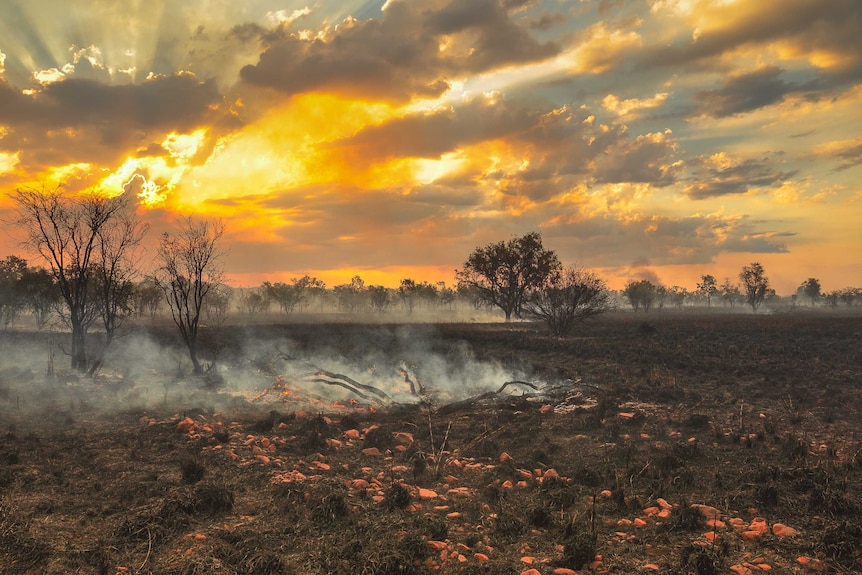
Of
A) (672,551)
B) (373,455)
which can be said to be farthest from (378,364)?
(672,551)

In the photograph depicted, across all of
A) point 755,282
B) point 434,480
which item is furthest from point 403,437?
point 755,282

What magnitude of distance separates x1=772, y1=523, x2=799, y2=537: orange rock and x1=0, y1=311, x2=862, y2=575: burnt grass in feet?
0.57

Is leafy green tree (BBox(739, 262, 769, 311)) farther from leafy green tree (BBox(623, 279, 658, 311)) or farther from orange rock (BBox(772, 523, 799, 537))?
orange rock (BBox(772, 523, 799, 537))

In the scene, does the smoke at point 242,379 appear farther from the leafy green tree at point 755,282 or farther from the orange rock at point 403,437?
the leafy green tree at point 755,282

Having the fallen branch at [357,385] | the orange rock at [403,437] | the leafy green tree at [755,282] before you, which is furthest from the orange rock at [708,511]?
the leafy green tree at [755,282]

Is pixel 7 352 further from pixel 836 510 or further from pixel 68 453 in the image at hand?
pixel 836 510

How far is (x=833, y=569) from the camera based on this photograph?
5.88 metres

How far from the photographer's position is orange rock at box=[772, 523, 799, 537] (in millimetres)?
6813

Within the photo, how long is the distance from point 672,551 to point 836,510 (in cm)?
314

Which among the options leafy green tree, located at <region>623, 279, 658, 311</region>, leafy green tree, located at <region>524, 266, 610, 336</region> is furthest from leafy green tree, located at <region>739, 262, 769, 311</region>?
leafy green tree, located at <region>524, 266, 610, 336</region>

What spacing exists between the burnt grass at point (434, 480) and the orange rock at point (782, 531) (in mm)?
172

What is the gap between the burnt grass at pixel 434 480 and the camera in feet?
21.0

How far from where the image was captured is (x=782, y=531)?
686cm

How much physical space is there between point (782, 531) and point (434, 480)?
573cm
